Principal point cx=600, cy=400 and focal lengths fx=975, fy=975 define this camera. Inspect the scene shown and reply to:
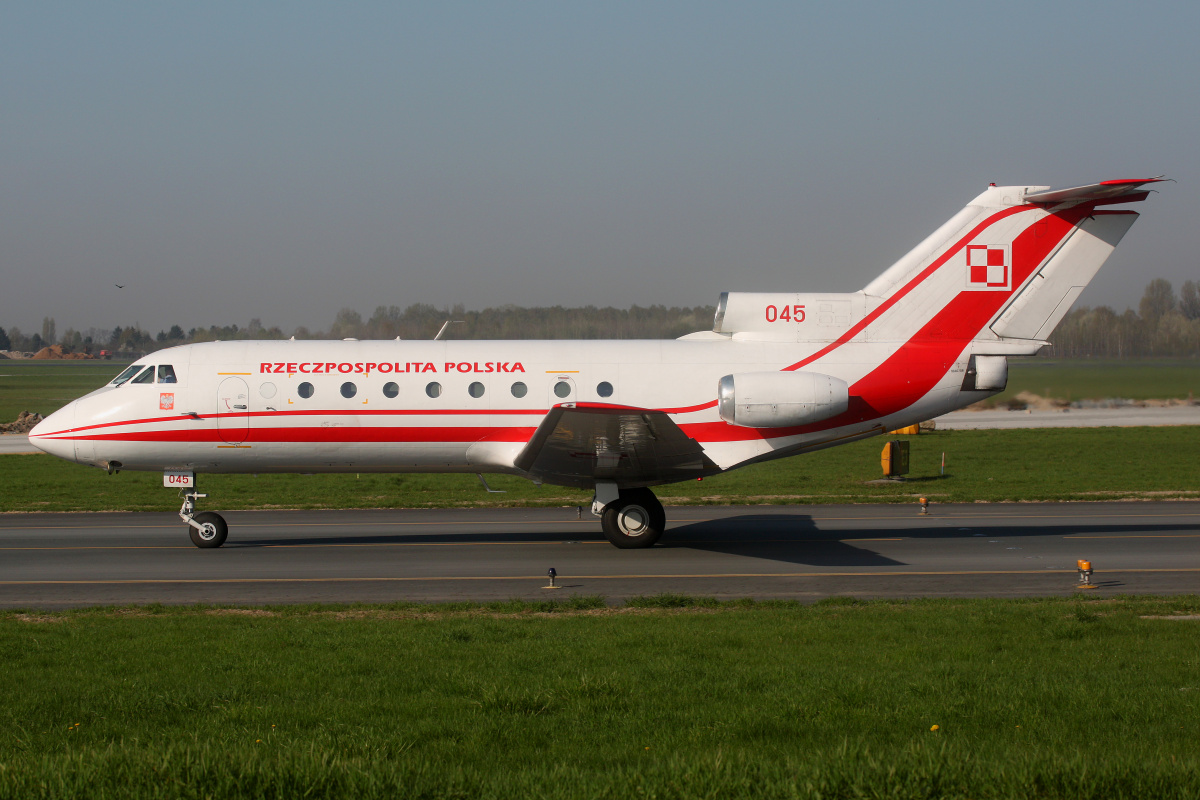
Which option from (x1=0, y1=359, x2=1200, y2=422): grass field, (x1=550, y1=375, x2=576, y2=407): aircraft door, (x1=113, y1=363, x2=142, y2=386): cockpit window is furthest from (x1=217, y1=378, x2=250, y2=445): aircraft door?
(x1=0, y1=359, x2=1200, y2=422): grass field

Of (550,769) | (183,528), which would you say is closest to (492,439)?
(183,528)

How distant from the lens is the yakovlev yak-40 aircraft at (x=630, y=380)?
1750cm

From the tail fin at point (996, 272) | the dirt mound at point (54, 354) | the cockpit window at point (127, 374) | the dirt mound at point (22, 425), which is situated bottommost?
the dirt mound at point (22, 425)

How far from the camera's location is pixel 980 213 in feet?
59.1

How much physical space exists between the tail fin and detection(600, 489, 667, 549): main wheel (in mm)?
5224

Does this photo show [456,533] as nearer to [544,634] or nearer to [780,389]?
[780,389]

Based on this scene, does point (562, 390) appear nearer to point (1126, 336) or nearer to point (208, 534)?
point (208, 534)

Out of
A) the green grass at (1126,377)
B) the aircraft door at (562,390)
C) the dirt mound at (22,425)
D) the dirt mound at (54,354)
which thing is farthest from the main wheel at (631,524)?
the dirt mound at (54,354)

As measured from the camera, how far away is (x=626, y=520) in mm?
17484

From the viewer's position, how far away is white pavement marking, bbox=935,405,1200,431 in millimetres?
46344

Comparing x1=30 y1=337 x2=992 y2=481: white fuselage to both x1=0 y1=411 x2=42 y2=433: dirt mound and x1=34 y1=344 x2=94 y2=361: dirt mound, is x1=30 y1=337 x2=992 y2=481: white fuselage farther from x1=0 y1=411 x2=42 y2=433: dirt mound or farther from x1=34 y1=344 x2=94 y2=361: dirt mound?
x1=34 y1=344 x2=94 y2=361: dirt mound

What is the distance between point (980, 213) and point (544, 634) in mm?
12429

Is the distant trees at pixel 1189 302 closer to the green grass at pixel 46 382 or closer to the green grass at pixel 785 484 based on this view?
the green grass at pixel 785 484

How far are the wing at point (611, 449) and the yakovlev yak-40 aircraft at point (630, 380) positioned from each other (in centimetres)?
8
